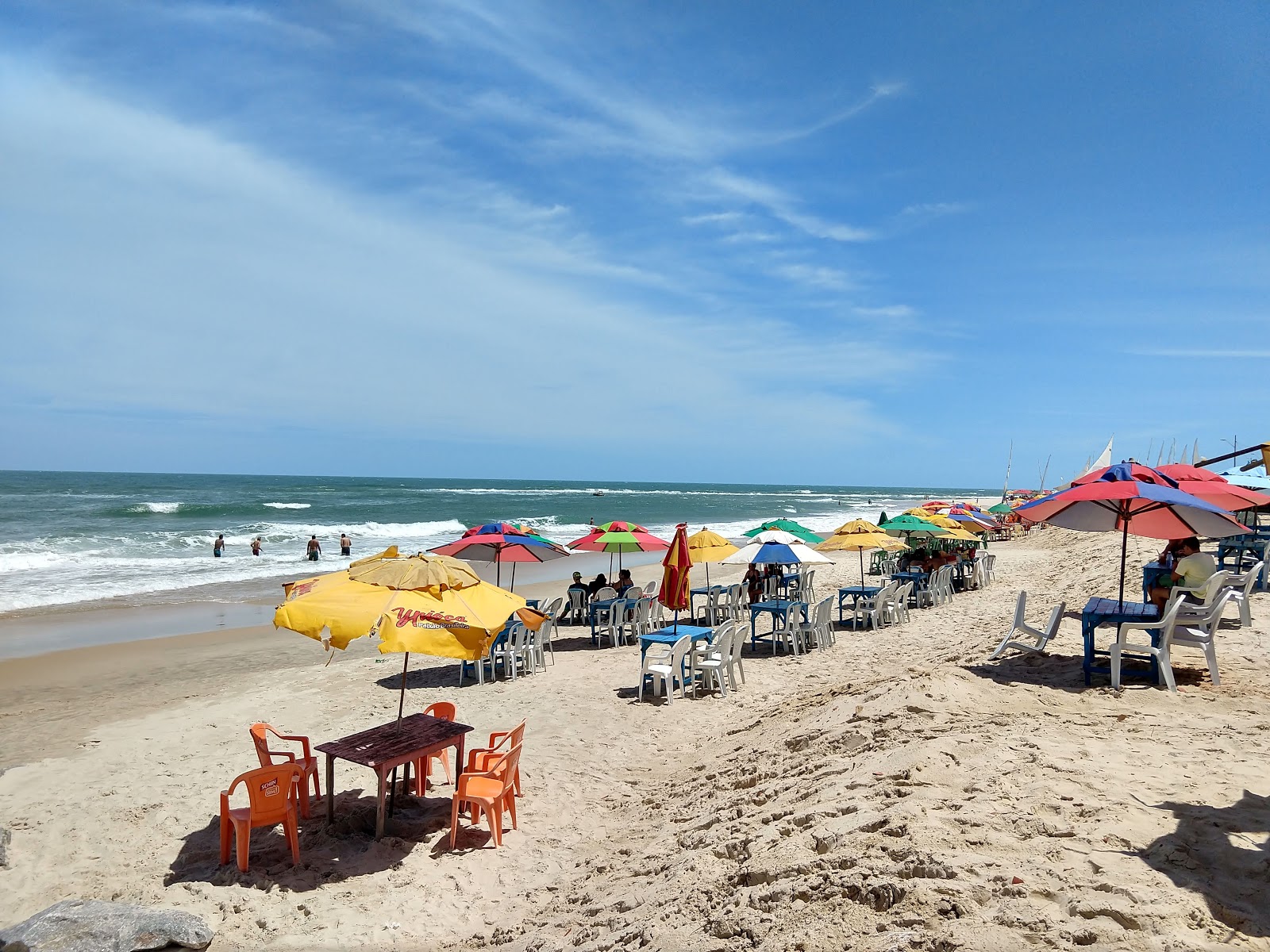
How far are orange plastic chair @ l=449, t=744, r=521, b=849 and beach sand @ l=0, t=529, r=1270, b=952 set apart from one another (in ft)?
0.48

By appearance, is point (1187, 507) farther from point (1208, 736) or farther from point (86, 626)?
point (86, 626)

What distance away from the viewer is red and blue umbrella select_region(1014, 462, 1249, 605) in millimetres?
6605

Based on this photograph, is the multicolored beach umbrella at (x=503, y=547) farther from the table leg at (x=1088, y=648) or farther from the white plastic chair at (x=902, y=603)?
the table leg at (x=1088, y=648)

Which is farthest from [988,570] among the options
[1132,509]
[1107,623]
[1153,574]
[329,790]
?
[329,790]

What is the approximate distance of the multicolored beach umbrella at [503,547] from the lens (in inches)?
433

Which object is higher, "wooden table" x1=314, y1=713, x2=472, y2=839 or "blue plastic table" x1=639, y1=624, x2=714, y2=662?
"blue plastic table" x1=639, y1=624, x2=714, y2=662

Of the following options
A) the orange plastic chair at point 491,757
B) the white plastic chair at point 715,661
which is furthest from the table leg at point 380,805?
the white plastic chair at point 715,661

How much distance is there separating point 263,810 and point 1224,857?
5.16 meters

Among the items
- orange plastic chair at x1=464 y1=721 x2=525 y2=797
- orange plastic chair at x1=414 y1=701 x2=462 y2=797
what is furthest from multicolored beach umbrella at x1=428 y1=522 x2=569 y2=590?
orange plastic chair at x1=464 y1=721 x2=525 y2=797

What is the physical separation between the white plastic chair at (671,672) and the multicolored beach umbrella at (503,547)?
278cm

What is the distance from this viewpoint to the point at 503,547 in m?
11.2

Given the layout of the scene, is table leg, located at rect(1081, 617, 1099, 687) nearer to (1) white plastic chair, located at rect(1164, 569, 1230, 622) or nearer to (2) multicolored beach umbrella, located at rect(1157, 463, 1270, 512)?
(1) white plastic chair, located at rect(1164, 569, 1230, 622)

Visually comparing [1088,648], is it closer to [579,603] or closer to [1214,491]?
[1214,491]

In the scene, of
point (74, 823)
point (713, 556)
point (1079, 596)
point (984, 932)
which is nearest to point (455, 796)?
point (74, 823)
